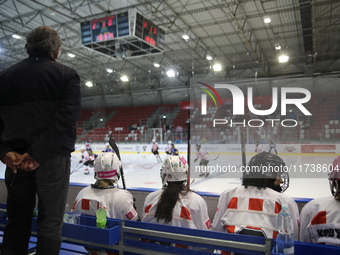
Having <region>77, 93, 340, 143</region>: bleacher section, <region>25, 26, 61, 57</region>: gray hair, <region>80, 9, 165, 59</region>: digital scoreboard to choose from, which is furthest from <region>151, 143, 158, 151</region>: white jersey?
<region>25, 26, 61, 57</region>: gray hair

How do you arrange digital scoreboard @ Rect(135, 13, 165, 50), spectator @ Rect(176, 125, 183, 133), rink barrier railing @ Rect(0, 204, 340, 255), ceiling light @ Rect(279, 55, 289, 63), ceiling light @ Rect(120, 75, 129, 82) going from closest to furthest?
rink barrier railing @ Rect(0, 204, 340, 255) → ceiling light @ Rect(279, 55, 289, 63) → spectator @ Rect(176, 125, 183, 133) → ceiling light @ Rect(120, 75, 129, 82) → digital scoreboard @ Rect(135, 13, 165, 50)

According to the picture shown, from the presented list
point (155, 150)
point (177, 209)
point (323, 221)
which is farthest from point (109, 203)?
point (155, 150)

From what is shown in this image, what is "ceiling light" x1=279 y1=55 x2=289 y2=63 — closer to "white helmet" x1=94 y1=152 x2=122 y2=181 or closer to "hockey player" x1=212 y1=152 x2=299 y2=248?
"hockey player" x1=212 y1=152 x2=299 y2=248

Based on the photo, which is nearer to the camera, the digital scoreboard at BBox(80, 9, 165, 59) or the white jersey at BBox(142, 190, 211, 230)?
the white jersey at BBox(142, 190, 211, 230)

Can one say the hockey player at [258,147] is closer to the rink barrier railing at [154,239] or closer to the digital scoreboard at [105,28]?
the rink barrier railing at [154,239]

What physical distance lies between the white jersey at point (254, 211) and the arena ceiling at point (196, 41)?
1110mm

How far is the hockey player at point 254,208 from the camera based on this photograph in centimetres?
107

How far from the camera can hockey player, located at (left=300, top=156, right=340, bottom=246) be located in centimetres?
93

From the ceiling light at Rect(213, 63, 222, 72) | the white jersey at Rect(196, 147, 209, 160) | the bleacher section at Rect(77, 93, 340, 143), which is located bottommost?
the white jersey at Rect(196, 147, 209, 160)

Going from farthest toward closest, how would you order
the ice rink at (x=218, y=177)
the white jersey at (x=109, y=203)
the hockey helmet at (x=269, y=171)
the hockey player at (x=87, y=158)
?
1. the hockey player at (x=87, y=158)
2. the ice rink at (x=218, y=177)
3. the white jersey at (x=109, y=203)
4. the hockey helmet at (x=269, y=171)

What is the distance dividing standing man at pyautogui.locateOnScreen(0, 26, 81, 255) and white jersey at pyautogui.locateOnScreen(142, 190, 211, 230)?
0.45 metres

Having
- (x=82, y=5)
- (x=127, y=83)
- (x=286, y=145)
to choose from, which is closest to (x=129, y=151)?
(x=127, y=83)

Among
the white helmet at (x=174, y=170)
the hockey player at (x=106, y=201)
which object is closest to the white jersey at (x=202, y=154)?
the white helmet at (x=174, y=170)

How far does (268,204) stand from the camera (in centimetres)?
110
